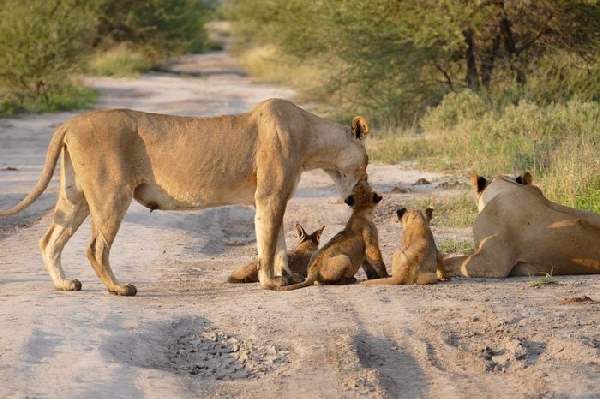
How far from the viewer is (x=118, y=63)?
138ft

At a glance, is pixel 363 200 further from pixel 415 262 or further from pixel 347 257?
pixel 415 262

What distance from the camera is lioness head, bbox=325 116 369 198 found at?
8953 millimetres

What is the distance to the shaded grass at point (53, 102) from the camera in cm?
2656

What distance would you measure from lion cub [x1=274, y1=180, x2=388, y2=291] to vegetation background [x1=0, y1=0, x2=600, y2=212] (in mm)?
3529

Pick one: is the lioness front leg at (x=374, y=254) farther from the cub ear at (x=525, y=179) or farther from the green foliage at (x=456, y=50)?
the green foliage at (x=456, y=50)

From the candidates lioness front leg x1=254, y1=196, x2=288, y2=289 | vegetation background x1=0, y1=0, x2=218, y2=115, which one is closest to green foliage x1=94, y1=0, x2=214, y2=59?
vegetation background x1=0, y1=0, x2=218, y2=115

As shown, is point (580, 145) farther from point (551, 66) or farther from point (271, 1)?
point (271, 1)

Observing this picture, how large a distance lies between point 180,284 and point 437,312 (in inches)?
91.9

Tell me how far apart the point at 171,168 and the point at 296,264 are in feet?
4.18

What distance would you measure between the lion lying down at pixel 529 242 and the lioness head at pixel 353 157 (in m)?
0.96

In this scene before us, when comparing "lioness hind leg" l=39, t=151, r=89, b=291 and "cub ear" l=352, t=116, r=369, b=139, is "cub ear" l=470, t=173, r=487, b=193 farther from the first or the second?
"lioness hind leg" l=39, t=151, r=89, b=291

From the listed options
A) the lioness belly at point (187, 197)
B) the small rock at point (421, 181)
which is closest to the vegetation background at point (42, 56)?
the small rock at point (421, 181)

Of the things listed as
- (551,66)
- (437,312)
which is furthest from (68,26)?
(437,312)

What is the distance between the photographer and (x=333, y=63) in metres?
25.0
